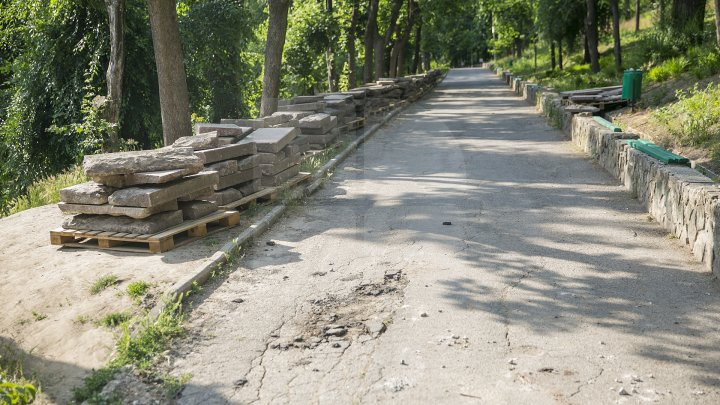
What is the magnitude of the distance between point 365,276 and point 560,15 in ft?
91.0

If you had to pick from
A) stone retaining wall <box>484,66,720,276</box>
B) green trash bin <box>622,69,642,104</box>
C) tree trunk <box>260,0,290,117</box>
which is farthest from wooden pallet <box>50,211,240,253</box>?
green trash bin <box>622,69,642,104</box>

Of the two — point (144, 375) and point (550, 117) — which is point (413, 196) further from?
point (550, 117)

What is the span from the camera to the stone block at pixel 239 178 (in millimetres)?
8797

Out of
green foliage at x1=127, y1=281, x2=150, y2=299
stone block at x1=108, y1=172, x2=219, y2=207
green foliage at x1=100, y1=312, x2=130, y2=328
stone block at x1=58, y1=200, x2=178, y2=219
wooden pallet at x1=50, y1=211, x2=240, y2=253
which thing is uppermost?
stone block at x1=108, y1=172, x2=219, y2=207

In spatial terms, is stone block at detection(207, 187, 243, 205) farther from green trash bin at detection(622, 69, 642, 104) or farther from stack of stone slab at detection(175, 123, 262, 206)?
green trash bin at detection(622, 69, 642, 104)

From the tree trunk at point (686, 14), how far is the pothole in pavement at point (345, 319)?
642 inches

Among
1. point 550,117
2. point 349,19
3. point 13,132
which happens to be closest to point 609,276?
point 550,117

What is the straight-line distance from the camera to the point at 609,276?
247 inches

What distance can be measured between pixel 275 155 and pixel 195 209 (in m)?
2.16

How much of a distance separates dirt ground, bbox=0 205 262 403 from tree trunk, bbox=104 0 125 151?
6127mm

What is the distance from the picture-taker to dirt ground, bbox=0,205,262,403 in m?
5.05

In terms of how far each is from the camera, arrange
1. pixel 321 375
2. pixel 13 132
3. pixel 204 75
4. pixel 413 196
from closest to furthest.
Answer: pixel 321 375 → pixel 413 196 → pixel 13 132 → pixel 204 75

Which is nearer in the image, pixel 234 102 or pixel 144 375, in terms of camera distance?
pixel 144 375

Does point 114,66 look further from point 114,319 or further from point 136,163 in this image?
point 114,319
